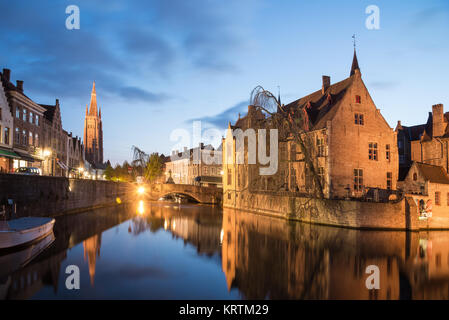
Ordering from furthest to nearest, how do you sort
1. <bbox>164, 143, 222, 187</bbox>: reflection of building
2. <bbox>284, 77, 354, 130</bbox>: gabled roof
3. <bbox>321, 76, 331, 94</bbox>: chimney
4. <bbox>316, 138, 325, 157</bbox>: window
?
<bbox>164, 143, 222, 187</bbox>: reflection of building < <bbox>321, 76, 331, 94</bbox>: chimney < <bbox>284, 77, 354, 130</bbox>: gabled roof < <bbox>316, 138, 325, 157</bbox>: window

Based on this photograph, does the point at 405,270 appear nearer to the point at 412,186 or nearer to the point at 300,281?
the point at 300,281

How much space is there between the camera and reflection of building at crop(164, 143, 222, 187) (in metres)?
68.9

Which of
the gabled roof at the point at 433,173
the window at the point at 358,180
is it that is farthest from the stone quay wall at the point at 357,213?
the window at the point at 358,180

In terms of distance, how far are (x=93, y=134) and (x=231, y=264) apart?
136 m

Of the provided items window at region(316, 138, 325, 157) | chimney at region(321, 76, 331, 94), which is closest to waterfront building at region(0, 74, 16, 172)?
window at region(316, 138, 325, 157)

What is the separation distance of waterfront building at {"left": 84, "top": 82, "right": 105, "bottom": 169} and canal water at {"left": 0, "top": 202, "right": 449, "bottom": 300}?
117 metres

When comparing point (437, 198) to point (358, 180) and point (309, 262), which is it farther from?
point (309, 262)

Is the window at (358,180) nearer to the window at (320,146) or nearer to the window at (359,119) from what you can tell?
the window at (320,146)

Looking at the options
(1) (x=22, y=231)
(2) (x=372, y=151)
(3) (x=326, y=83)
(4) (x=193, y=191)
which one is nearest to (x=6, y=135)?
(1) (x=22, y=231)

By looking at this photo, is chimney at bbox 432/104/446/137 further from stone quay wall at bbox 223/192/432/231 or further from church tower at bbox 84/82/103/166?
church tower at bbox 84/82/103/166
